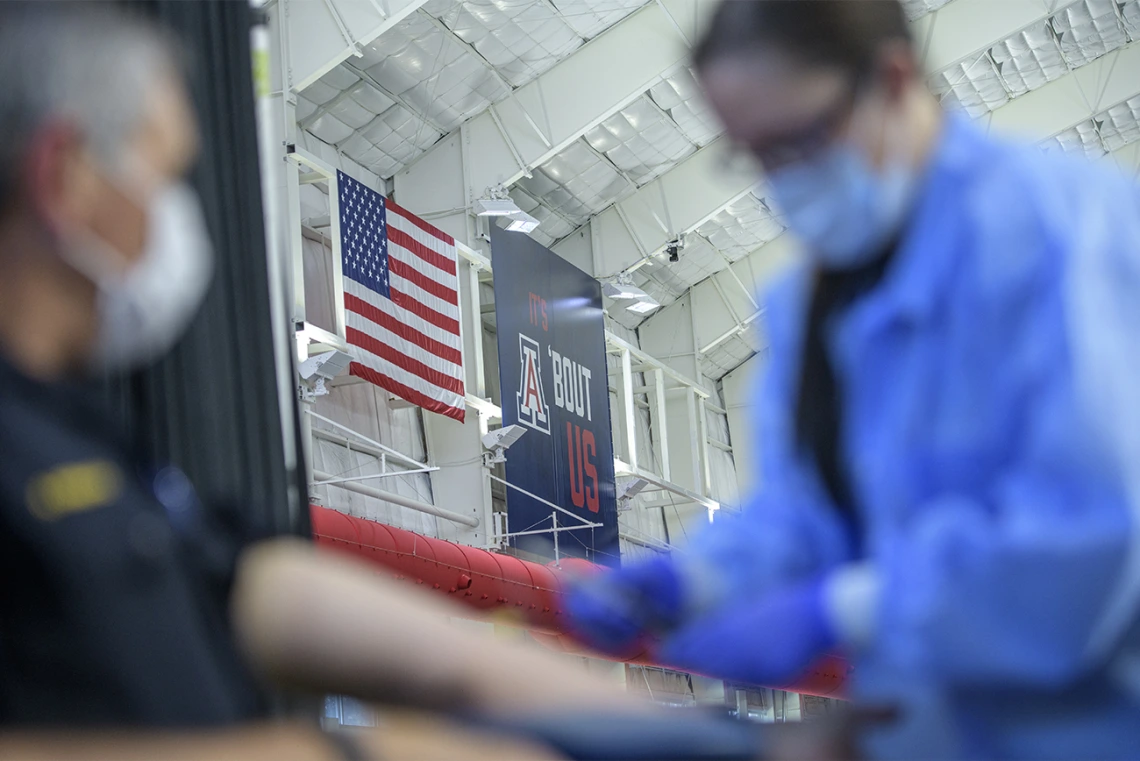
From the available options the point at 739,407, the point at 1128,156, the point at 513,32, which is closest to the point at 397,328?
the point at 513,32

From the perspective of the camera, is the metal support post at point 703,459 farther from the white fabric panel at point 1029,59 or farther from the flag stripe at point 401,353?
the flag stripe at point 401,353

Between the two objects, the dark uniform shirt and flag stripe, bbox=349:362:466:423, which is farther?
flag stripe, bbox=349:362:466:423

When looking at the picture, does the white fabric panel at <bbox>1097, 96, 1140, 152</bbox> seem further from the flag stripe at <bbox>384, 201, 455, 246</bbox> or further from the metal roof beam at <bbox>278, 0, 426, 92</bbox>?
the metal roof beam at <bbox>278, 0, 426, 92</bbox>

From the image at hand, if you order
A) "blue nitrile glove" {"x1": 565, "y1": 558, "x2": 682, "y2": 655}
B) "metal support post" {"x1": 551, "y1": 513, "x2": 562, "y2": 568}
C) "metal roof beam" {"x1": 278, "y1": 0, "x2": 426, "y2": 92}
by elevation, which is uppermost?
"metal roof beam" {"x1": 278, "y1": 0, "x2": 426, "y2": 92}

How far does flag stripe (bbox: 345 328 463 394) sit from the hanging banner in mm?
559

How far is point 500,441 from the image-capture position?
14469mm

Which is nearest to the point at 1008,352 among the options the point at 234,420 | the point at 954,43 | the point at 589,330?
the point at 234,420

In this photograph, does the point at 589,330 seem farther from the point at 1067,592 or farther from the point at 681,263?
the point at 1067,592

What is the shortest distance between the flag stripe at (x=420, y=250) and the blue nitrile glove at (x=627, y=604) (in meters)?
12.2

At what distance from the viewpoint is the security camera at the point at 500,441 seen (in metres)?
14.1

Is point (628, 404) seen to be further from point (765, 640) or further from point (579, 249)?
point (765, 640)

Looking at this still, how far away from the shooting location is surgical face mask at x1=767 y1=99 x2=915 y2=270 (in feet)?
4.34

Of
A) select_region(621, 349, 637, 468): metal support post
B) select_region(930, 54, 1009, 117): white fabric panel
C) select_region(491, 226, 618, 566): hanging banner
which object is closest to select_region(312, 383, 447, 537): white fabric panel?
select_region(491, 226, 618, 566): hanging banner

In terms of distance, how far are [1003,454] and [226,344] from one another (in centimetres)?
231
